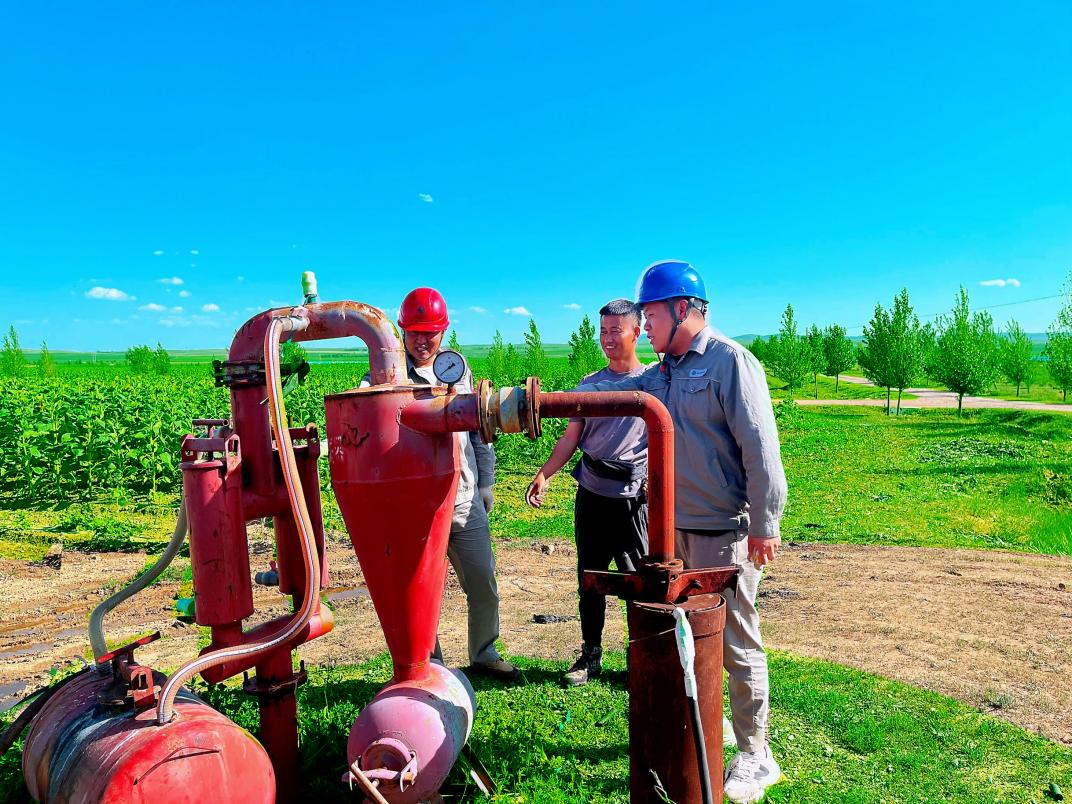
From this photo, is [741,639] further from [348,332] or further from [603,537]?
[348,332]

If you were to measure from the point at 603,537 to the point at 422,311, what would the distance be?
1.68m

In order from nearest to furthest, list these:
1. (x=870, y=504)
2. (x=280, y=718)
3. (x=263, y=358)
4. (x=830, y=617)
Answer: (x=263, y=358) → (x=280, y=718) → (x=830, y=617) → (x=870, y=504)

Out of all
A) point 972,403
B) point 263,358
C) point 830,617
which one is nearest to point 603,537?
point 263,358

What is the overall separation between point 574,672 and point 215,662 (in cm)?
244

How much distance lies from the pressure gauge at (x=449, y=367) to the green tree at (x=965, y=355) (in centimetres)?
2418

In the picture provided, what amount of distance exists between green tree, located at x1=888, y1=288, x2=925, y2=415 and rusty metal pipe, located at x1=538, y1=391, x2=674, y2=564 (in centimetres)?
2477

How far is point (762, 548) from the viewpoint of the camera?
2.82m

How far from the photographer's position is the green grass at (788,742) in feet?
9.66

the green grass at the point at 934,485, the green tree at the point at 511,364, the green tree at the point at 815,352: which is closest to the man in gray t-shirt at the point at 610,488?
the green grass at the point at 934,485

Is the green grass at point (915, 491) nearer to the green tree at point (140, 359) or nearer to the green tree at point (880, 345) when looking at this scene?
the green tree at point (880, 345)

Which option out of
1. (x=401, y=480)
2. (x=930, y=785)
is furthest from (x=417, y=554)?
(x=930, y=785)

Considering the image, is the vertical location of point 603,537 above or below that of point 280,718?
above

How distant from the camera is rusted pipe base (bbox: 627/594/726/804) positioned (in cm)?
208

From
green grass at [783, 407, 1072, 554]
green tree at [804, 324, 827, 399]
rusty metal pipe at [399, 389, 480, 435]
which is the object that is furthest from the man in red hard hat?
green tree at [804, 324, 827, 399]
